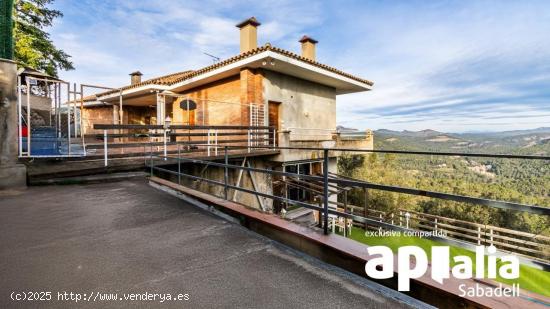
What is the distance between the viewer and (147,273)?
2.24m

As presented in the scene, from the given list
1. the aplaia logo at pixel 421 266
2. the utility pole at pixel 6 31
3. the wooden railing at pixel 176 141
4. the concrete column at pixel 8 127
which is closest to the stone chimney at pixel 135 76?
the wooden railing at pixel 176 141

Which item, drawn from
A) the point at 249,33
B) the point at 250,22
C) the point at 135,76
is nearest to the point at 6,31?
the point at 249,33

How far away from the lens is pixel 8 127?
5281 millimetres

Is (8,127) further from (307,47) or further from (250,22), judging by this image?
(307,47)

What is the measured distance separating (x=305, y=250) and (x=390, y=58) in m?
19.8

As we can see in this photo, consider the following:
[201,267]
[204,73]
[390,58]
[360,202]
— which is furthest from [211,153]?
[360,202]

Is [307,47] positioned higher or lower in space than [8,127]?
higher

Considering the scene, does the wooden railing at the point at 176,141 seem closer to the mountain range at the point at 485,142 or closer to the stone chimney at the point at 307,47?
the mountain range at the point at 485,142

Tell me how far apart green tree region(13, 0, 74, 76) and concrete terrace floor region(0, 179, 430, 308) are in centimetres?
1582

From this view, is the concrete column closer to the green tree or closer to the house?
the house

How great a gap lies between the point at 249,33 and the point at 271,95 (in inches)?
126

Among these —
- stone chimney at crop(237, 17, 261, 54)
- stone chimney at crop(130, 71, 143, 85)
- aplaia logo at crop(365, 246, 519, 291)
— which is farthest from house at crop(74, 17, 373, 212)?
aplaia logo at crop(365, 246, 519, 291)

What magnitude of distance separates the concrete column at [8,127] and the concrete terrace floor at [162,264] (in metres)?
1.75

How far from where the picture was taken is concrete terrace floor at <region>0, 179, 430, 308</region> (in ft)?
6.36
